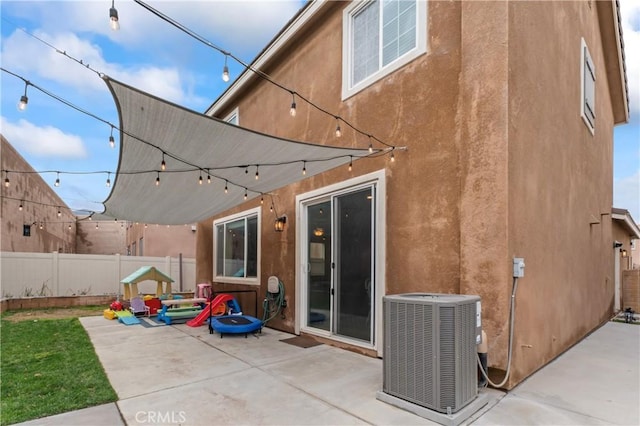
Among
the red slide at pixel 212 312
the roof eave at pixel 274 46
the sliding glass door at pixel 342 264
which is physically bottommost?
the red slide at pixel 212 312

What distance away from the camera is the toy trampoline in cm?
639

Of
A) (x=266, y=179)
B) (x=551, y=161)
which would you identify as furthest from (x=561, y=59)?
(x=266, y=179)

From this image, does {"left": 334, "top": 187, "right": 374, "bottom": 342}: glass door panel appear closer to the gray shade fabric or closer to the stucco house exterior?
the stucco house exterior

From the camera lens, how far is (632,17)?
9.45 meters

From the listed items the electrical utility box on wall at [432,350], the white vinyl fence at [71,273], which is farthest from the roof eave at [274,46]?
the white vinyl fence at [71,273]

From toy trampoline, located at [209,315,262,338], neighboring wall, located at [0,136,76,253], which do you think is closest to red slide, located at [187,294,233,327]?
toy trampoline, located at [209,315,262,338]

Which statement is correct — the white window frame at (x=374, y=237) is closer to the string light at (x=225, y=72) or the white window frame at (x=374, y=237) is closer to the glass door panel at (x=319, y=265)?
the glass door panel at (x=319, y=265)

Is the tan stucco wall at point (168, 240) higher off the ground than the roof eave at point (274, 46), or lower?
lower

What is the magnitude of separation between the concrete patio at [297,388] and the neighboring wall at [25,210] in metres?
5.77

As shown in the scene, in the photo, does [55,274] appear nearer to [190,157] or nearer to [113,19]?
[190,157]

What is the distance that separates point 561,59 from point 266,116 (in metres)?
5.79

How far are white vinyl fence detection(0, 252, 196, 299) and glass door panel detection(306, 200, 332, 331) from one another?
1014 cm

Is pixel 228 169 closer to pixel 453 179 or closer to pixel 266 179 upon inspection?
pixel 266 179

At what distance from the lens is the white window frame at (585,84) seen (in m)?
6.64
